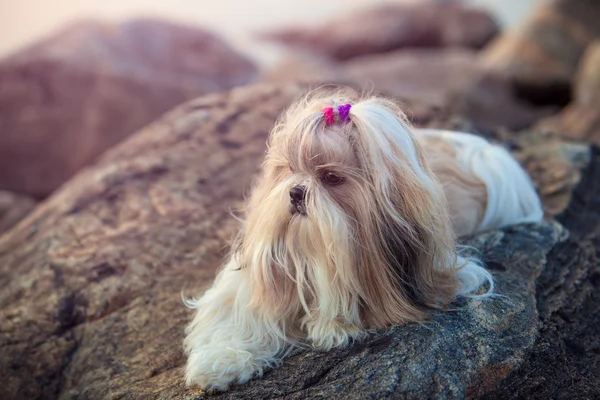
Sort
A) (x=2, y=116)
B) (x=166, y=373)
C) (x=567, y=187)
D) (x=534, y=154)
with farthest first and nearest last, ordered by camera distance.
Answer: (x=2, y=116) → (x=534, y=154) → (x=567, y=187) → (x=166, y=373)

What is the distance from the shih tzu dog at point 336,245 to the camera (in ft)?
7.36

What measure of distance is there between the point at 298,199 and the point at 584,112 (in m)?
5.18

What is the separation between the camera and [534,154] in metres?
4.18

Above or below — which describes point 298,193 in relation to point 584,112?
above

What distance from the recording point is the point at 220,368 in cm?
229

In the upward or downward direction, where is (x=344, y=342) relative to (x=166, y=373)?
upward

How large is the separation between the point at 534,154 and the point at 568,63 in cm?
558

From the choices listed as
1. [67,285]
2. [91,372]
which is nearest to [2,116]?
[67,285]

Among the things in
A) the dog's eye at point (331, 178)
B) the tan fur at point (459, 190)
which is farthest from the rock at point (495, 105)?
the dog's eye at point (331, 178)

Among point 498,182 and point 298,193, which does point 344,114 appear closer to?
point 298,193

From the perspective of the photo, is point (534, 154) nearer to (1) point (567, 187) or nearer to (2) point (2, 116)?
(1) point (567, 187)

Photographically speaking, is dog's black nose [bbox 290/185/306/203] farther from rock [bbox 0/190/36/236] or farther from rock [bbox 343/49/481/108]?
rock [bbox 343/49/481/108]

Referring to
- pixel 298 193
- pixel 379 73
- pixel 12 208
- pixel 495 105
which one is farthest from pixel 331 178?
pixel 379 73

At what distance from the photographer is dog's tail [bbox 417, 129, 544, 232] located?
3176 millimetres
